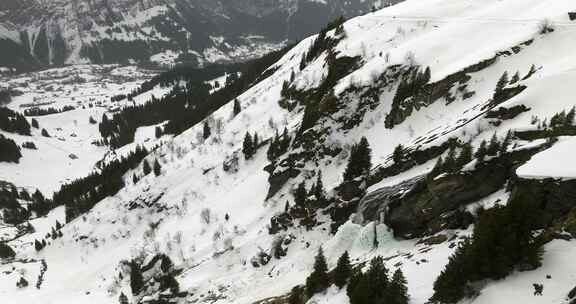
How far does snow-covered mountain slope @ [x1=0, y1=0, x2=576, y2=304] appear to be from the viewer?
68.9 ft

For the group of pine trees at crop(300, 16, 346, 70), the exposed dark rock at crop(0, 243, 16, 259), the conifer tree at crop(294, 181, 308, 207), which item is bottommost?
the exposed dark rock at crop(0, 243, 16, 259)

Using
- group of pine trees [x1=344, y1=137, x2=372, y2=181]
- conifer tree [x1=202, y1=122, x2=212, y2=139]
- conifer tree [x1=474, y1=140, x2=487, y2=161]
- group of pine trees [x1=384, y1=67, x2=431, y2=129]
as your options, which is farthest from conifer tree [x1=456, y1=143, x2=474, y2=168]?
conifer tree [x1=202, y1=122, x2=212, y2=139]

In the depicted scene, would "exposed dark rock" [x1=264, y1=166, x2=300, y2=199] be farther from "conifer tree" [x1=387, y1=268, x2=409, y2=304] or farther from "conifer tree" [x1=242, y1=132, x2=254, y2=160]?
"conifer tree" [x1=387, y1=268, x2=409, y2=304]

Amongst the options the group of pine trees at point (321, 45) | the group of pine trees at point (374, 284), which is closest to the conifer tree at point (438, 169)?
the group of pine trees at point (374, 284)

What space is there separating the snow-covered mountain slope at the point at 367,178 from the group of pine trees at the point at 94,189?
40.2 ft

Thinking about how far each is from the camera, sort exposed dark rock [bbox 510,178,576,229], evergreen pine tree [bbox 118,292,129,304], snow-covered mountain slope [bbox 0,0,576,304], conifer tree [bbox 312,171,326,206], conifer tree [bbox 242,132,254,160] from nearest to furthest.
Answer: exposed dark rock [bbox 510,178,576,229] < snow-covered mountain slope [bbox 0,0,576,304] < conifer tree [bbox 312,171,326,206] < evergreen pine tree [bbox 118,292,129,304] < conifer tree [bbox 242,132,254,160]

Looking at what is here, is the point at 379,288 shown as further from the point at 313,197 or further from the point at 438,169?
the point at 313,197

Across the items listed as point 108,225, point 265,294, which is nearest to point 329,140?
point 265,294

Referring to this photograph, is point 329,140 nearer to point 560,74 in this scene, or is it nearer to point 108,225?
point 560,74

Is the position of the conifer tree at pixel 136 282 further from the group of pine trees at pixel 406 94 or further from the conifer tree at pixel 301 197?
the group of pine trees at pixel 406 94

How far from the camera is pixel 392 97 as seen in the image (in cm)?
4397

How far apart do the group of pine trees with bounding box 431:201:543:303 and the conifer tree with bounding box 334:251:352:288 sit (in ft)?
24.6

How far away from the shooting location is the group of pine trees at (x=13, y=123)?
173 m

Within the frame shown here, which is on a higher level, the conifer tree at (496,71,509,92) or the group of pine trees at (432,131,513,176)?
the conifer tree at (496,71,509,92)
